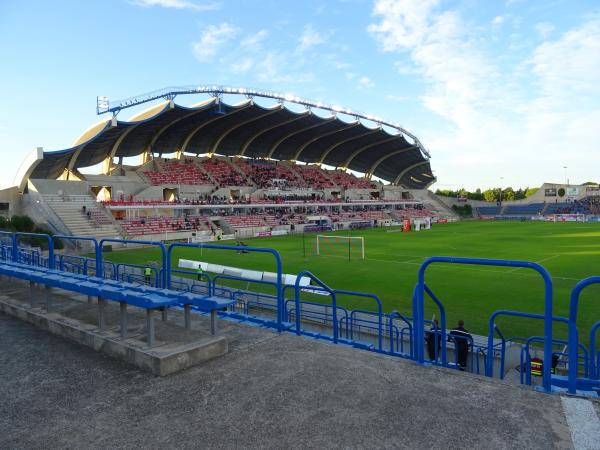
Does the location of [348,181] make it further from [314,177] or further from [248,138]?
[248,138]

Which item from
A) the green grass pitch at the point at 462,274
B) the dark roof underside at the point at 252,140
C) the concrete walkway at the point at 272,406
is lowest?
the green grass pitch at the point at 462,274

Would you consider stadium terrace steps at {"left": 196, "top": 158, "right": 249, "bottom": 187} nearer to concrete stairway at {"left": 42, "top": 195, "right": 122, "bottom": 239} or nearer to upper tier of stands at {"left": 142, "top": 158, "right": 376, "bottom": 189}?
upper tier of stands at {"left": 142, "top": 158, "right": 376, "bottom": 189}

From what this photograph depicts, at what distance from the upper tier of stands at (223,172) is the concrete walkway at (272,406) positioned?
61.5 m

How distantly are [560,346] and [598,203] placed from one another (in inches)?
3816

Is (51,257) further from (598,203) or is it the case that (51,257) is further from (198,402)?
(598,203)

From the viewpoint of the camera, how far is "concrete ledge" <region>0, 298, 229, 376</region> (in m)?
4.89

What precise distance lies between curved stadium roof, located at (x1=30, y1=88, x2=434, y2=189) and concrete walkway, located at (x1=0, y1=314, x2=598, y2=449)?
45589 mm

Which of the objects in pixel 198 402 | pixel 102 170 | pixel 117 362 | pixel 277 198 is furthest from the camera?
pixel 277 198

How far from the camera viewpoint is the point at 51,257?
9.95m

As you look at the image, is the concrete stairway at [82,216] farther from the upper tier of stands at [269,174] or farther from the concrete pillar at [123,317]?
the concrete pillar at [123,317]

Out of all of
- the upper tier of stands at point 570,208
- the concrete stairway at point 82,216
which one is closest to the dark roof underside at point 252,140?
the concrete stairway at point 82,216

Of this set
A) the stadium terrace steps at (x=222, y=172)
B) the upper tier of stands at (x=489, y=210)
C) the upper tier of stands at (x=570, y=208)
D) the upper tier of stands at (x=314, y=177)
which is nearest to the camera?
the stadium terrace steps at (x=222, y=172)

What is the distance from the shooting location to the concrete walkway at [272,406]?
11.5 feet

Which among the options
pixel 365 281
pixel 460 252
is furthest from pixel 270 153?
pixel 365 281
